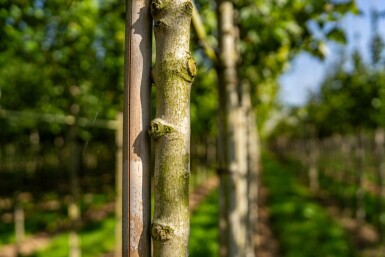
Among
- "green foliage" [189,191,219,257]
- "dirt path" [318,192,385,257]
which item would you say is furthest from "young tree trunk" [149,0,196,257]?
"dirt path" [318,192,385,257]

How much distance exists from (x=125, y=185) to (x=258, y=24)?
3.32 metres

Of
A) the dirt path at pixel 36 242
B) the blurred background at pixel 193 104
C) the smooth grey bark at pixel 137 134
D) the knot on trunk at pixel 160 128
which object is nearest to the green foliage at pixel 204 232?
the blurred background at pixel 193 104

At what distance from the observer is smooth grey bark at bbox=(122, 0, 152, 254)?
132 centimetres

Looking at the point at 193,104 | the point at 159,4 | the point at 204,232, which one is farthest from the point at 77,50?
the point at 204,232

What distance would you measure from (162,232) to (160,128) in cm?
31

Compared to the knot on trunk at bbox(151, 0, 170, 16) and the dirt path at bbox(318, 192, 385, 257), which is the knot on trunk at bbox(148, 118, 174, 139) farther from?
the dirt path at bbox(318, 192, 385, 257)

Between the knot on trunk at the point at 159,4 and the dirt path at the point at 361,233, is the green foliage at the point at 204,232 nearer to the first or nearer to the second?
the dirt path at the point at 361,233

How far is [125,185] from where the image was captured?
1340 mm

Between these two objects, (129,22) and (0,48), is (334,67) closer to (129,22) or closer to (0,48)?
(0,48)

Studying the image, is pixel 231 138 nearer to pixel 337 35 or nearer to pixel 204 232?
pixel 337 35

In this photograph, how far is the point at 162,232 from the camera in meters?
1.26

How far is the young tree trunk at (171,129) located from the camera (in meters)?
1.28

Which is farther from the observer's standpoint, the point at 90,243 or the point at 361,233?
the point at 361,233

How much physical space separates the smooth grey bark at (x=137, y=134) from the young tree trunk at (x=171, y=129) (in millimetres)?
49
